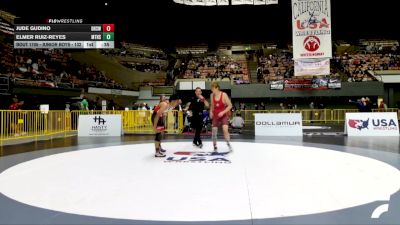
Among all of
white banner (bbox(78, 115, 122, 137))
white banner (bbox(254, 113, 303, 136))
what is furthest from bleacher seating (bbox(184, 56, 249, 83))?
white banner (bbox(78, 115, 122, 137))

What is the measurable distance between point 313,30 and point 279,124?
12.7 feet

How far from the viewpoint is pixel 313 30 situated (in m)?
11.2

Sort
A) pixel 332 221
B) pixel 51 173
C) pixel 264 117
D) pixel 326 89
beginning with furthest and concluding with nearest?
pixel 326 89 → pixel 264 117 → pixel 51 173 → pixel 332 221

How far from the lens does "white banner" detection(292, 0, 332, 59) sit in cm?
1117

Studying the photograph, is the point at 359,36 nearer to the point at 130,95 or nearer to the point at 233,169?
the point at 130,95

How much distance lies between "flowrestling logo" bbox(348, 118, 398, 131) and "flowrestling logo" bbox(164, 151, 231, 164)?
784 cm

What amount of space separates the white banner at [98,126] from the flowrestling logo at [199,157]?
21.3 feet

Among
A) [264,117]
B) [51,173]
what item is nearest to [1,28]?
[264,117]

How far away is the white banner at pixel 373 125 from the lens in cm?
1269

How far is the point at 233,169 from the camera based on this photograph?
5.43m

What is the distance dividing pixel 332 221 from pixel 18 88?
→ 803 inches

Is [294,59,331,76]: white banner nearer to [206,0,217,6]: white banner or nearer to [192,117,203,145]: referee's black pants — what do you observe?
[192,117,203,145]: referee's black pants
